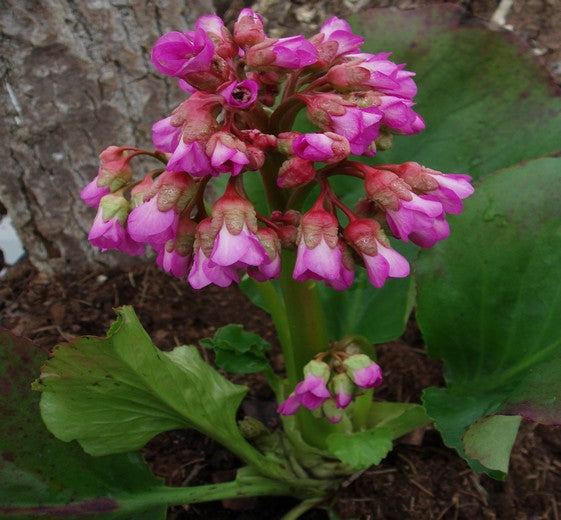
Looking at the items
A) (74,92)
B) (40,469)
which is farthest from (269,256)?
(74,92)

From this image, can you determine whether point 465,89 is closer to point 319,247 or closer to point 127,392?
point 319,247

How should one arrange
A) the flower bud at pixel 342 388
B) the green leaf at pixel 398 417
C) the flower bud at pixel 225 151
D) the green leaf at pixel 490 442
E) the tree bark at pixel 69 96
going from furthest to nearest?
the tree bark at pixel 69 96 < the green leaf at pixel 398 417 < the flower bud at pixel 342 388 < the green leaf at pixel 490 442 < the flower bud at pixel 225 151

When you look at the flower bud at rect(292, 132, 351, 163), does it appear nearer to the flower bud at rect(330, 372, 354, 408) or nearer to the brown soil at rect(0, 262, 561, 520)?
the flower bud at rect(330, 372, 354, 408)

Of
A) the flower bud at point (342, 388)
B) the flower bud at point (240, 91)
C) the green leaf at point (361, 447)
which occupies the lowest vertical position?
the green leaf at point (361, 447)

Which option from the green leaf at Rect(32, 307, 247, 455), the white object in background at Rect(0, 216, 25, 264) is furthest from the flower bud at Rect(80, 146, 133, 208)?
the white object in background at Rect(0, 216, 25, 264)

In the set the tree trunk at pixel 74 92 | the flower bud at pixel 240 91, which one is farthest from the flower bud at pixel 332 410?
the tree trunk at pixel 74 92

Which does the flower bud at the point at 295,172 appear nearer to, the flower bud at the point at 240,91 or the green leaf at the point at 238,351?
the flower bud at the point at 240,91

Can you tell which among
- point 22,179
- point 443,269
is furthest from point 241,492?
point 22,179
